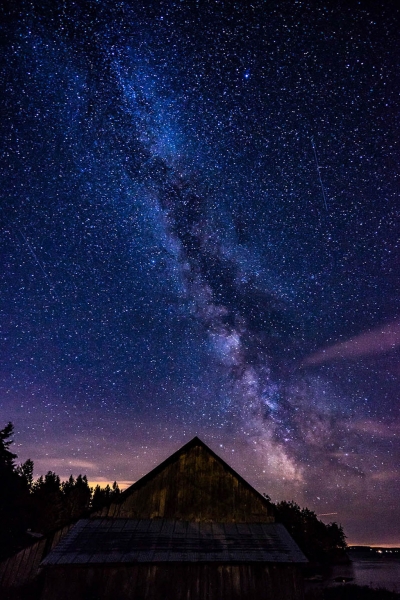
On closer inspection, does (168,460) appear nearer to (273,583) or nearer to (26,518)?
(273,583)

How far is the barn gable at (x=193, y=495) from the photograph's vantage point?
44.1 ft

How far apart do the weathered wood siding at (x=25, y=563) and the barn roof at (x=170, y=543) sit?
262cm

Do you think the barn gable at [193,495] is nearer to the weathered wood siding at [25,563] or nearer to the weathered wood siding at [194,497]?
the weathered wood siding at [194,497]

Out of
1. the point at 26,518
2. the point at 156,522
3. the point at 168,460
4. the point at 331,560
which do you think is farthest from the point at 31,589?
the point at 331,560

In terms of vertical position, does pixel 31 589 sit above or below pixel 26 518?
below

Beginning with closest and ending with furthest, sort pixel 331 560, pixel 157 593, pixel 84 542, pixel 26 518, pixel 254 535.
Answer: pixel 157 593
pixel 84 542
pixel 254 535
pixel 26 518
pixel 331 560

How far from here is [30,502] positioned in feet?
164

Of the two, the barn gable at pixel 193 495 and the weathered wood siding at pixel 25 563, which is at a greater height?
the barn gable at pixel 193 495

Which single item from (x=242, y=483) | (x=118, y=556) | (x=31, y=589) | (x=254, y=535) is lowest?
(x=31, y=589)

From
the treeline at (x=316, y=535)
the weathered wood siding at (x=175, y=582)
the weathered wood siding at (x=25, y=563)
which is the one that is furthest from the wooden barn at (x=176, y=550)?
the treeline at (x=316, y=535)

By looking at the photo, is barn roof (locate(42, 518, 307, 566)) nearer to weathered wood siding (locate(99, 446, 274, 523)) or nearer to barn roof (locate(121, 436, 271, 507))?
weathered wood siding (locate(99, 446, 274, 523))

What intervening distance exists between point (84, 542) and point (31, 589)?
503cm

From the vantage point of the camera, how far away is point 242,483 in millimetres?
14344

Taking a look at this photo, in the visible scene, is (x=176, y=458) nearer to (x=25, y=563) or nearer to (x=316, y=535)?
(x=25, y=563)
